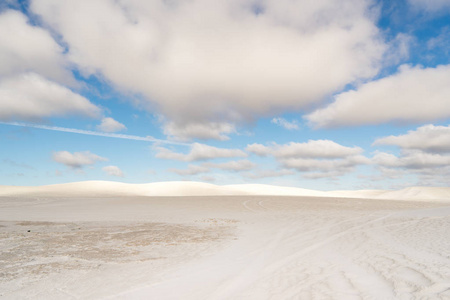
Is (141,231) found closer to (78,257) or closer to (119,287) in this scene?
(78,257)

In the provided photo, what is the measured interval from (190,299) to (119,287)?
69.9 inches

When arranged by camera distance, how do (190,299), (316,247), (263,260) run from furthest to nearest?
(316,247), (263,260), (190,299)

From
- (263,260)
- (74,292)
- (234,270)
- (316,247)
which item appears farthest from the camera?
(316,247)

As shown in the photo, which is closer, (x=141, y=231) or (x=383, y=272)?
(x=383, y=272)

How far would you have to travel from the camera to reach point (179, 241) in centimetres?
1117

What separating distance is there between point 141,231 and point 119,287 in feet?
25.9

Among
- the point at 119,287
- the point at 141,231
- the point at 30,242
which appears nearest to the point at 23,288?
the point at 119,287

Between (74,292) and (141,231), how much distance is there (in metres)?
8.00

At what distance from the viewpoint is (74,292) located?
19.1ft

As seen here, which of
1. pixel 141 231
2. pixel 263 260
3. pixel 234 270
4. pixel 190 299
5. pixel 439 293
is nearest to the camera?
pixel 439 293

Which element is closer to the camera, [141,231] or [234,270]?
[234,270]

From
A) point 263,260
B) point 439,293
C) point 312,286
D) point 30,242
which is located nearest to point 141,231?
point 30,242

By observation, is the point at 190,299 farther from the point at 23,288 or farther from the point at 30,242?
the point at 30,242

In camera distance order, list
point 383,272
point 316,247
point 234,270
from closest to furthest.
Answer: point 383,272
point 234,270
point 316,247
